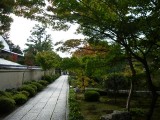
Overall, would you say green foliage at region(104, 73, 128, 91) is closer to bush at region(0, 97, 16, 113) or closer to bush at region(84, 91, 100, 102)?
bush at region(84, 91, 100, 102)

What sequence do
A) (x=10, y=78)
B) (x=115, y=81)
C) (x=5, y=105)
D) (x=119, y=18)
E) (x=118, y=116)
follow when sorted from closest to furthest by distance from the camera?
(x=119, y=18) → (x=118, y=116) → (x=5, y=105) → (x=10, y=78) → (x=115, y=81)

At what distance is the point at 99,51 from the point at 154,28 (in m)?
3.76

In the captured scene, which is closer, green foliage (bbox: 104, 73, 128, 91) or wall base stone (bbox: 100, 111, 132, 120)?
wall base stone (bbox: 100, 111, 132, 120)

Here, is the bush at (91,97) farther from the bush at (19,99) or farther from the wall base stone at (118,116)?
the wall base stone at (118,116)

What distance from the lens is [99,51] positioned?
10.6m

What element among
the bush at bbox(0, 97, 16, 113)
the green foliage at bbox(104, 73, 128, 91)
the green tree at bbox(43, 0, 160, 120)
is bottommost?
the bush at bbox(0, 97, 16, 113)

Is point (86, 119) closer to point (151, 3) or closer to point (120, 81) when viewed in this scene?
point (151, 3)

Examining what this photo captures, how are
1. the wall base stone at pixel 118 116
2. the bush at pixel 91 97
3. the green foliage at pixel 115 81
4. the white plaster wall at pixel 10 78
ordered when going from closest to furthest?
the wall base stone at pixel 118 116 → the white plaster wall at pixel 10 78 → the bush at pixel 91 97 → the green foliage at pixel 115 81

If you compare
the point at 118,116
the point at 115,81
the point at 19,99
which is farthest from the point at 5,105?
the point at 115,81

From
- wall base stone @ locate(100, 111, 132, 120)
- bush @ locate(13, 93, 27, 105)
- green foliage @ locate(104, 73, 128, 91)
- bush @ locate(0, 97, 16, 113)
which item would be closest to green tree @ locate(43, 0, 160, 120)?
wall base stone @ locate(100, 111, 132, 120)

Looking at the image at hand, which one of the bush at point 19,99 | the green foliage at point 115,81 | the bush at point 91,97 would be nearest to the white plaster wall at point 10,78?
the bush at point 19,99

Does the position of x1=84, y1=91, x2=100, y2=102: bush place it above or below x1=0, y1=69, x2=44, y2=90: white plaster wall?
below

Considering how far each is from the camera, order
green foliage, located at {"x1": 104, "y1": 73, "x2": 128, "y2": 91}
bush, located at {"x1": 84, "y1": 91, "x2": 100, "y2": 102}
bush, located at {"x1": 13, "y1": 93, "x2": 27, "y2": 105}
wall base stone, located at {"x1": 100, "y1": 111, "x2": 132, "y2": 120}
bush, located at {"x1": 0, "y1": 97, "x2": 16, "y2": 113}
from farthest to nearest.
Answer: green foliage, located at {"x1": 104, "y1": 73, "x2": 128, "y2": 91} < bush, located at {"x1": 84, "y1": 91, "x2": 100, "y2": 102} < bush, located at {"x1": 13, "y1": 93, "x2": 27, "y2": 105} < bush, located at {"x1": 0, "y1": 97, "x2": 16, "y2": 113} < wall base stone, located at {"x1": 100, "y1": 111, "x2": 132, "y2": 120}

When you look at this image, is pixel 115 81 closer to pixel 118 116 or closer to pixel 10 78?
pixel 10 78
